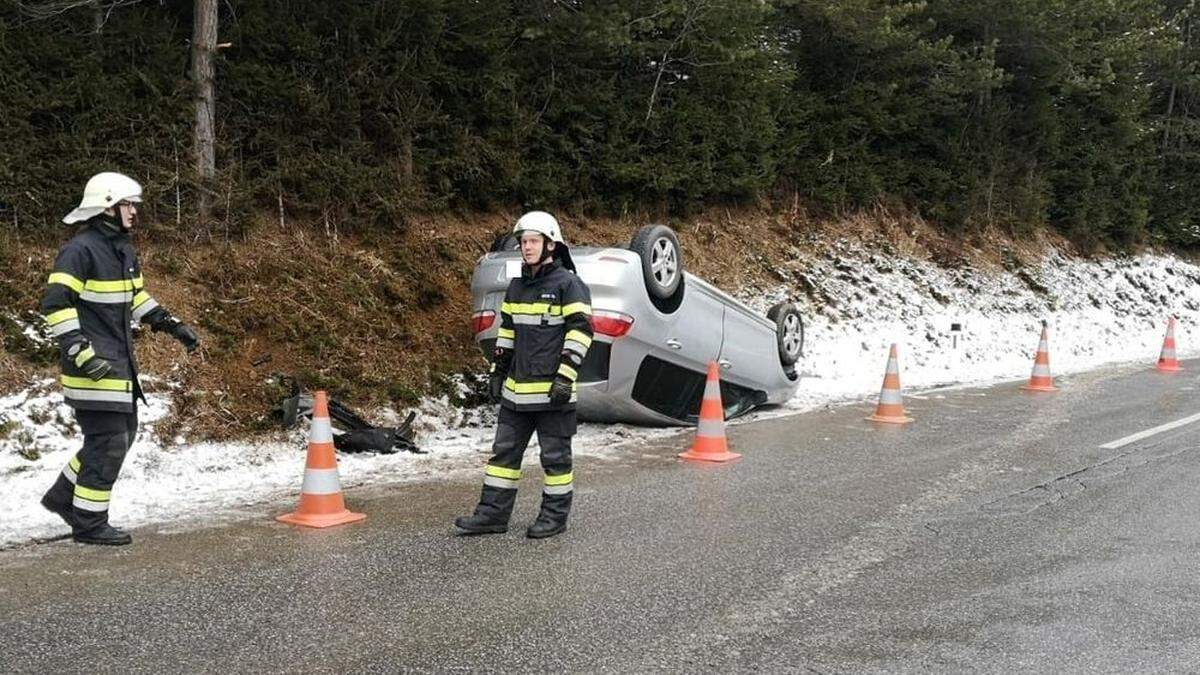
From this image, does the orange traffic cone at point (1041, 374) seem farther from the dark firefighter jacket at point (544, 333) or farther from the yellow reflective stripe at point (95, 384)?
the yellow reflective stripe at point (95, 384)

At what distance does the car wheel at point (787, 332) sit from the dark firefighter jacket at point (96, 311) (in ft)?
22.1

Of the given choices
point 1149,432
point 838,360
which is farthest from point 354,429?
point 838,360

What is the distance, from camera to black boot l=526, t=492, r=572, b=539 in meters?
5.64

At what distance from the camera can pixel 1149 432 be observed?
9.12m

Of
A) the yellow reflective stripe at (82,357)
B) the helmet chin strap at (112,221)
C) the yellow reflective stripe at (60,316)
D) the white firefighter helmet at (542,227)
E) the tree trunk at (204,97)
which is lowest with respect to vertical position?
the yellow reflective stripe at (82,357)

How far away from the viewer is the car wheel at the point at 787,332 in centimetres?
1075

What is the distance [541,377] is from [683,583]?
1513mm

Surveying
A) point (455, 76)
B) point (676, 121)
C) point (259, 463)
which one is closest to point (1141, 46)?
point (676, 121)

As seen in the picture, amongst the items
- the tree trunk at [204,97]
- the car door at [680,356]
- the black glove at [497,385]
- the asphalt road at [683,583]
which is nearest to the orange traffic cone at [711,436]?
the asphalt road at [683,583]

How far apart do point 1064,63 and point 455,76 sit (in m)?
13.9

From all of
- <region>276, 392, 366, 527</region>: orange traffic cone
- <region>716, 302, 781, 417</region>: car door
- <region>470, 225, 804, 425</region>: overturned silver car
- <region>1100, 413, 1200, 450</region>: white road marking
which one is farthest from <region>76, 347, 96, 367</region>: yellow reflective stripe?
<region>1100, 413, 1200, 450</region>: white road marking

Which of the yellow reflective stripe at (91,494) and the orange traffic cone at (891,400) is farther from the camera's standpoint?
the orange traffic cone at (891,400)

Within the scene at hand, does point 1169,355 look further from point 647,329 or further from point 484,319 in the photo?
point 484,319

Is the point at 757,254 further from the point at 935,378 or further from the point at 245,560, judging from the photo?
the point at 245,560
